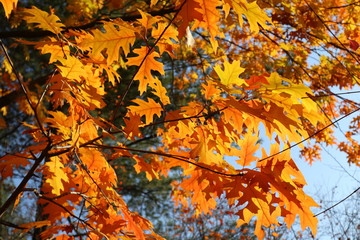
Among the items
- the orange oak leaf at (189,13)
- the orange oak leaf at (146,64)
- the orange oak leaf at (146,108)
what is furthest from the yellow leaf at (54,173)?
the orange oak leaf at (189,13)

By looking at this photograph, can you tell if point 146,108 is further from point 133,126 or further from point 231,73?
point 231,73

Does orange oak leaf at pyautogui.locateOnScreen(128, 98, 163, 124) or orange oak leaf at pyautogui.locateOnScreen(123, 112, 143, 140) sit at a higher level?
orange oak leaf at pyautogui.locateOnScreen(128, 98, 163, 124)

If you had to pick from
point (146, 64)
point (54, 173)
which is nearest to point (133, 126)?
point (146, 64)

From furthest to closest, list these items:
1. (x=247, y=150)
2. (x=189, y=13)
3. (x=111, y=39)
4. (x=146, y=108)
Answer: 1. (x=146, y=108)
2. (x=247, y=150)
3. (x=111, y=39)
4. (x=189, y=13)

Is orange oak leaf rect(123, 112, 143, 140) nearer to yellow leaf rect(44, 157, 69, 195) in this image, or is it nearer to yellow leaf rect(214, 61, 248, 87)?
yellow leaf rect(214, 61, 248, 87)

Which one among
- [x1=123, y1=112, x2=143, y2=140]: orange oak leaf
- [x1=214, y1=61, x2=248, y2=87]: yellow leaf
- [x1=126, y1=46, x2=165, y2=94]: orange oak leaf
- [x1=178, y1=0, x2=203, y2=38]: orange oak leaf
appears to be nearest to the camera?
[x1=178, y1=0, x2=203, y2=38]: orange oak leaf

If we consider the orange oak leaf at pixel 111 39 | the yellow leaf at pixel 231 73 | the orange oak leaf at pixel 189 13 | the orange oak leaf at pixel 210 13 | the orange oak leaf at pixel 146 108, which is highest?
the orange oak leaf at pixel 111 39

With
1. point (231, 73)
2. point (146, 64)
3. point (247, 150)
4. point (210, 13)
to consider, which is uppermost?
point (146, 64)

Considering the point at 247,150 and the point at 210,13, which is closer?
the point at 210,13

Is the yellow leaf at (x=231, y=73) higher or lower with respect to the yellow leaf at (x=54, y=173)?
lower

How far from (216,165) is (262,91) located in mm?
467

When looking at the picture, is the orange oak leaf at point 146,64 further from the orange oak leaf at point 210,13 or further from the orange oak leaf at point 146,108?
the orange oak leaf at point 210,13

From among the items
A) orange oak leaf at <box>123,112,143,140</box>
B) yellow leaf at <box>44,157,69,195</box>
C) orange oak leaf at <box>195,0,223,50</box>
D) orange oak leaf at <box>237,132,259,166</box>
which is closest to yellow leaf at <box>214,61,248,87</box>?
orange oak leaf at <box>195,0,223,50</box>

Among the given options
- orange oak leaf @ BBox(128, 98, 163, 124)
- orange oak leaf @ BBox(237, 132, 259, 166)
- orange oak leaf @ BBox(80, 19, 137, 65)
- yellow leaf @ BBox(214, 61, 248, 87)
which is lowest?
orange oak leaf @ BBox(237, 132, 259, 166)
